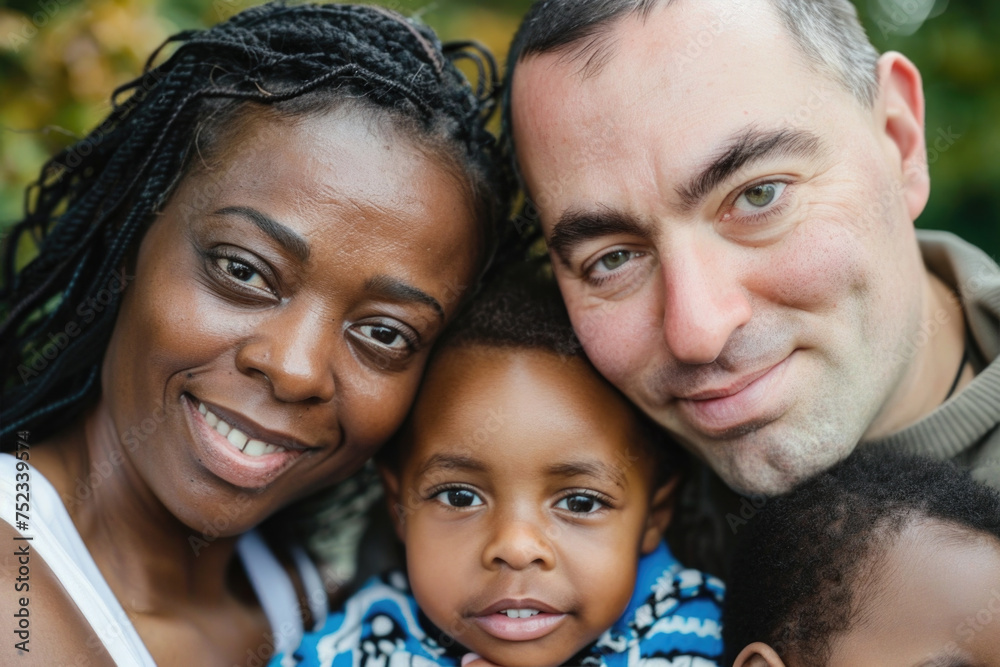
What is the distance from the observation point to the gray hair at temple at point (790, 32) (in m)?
2.38

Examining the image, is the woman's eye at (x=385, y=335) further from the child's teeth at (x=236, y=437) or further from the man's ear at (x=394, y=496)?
the man's ear at (x=394, y=496)

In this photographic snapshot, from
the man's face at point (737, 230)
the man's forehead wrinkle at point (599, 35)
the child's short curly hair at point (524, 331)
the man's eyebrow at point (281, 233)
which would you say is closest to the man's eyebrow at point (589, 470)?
the child's short curly hair at point (524, 331)

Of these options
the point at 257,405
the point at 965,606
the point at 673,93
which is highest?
the point at 673,93

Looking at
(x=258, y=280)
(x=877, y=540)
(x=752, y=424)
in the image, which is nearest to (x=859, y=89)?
(x=752, y=424)

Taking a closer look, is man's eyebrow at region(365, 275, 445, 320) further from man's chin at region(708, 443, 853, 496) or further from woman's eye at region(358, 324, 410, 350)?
man's chin at region(708, 443, 853, 496)

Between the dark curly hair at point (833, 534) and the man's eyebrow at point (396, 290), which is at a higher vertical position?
the man's eyebrow at point (396, 290)

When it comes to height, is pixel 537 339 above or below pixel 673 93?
below

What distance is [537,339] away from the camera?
2.72m

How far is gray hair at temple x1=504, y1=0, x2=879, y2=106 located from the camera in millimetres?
2383

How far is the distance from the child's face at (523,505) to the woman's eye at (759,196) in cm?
70

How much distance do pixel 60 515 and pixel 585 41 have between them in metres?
1.88

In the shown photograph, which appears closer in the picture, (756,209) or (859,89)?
(756,209)

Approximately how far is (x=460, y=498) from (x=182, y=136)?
1292 millimetres

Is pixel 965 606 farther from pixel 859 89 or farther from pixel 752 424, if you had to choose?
pixel 859 89
